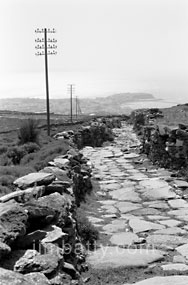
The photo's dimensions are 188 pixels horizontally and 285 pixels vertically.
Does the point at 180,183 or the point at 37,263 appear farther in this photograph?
the point at 180,183

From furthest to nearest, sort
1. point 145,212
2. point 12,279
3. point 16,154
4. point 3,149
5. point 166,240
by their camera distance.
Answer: point 3,149 < point 16,154 < point 145,212 < point 166,240 < point 12,279

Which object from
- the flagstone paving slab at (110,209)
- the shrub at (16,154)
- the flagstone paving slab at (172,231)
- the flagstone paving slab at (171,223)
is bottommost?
the flagstone paving slab at (110,209)

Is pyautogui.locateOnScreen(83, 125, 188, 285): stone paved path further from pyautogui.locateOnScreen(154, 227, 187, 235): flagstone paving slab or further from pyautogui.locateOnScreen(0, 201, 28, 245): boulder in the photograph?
pyautogui.locateOnScreen(0, 201, 28, 245): boulder

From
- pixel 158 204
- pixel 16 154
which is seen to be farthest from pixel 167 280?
pixel 16 154

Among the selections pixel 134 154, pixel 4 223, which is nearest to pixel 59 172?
pixel 4 223

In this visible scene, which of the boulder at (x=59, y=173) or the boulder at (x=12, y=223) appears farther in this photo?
Answer: the boulder at (x=59, y=173)

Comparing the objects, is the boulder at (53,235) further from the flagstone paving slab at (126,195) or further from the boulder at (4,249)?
the flagstone paving slab at (126,195)

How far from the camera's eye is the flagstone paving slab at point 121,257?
438 cm

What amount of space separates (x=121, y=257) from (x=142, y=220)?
173 cm

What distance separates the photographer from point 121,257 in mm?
4574

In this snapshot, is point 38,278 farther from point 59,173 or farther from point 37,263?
point 59,173

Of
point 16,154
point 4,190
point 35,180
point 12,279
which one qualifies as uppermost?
point 35,180

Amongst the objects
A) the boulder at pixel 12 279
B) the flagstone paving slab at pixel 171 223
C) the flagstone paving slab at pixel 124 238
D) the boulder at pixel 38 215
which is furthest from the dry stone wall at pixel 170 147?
the boulder at pixel 12 279

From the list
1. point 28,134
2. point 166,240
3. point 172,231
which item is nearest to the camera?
point 166,240
